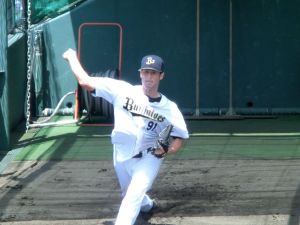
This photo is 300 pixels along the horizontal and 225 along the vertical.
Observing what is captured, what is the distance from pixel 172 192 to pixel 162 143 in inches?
59.7

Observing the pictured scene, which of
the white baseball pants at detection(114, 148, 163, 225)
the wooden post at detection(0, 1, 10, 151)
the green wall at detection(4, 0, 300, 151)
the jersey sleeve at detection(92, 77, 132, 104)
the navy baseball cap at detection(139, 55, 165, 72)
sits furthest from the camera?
the green wall at detection(4, 0, 300, 151)

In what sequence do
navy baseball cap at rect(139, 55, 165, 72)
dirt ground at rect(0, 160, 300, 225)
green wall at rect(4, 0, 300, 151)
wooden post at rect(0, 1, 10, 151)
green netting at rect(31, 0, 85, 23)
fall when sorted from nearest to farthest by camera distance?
navy baseball cap at rect(139, 55, 165, 72) < dirt ground at rect(0, 160, 300, 225) < wooden post at rect(0, 1, 10, 151) < green wall at rect(4, 0, 300, 151) < green netting at rect(31, 0, 85, 23)

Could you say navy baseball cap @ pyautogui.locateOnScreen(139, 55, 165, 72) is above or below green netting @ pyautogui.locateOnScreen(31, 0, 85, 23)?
below

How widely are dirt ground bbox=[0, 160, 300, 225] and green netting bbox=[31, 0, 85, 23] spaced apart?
3.98m

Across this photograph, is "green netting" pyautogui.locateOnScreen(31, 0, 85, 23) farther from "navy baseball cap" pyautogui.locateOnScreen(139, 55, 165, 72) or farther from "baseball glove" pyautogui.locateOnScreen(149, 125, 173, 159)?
"baseball glove" pyautogui.locateOnScreen(149, 125, 173, 159)

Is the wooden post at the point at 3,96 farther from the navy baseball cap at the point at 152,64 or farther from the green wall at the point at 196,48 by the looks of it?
the navy baseball cap at the point at 152,64

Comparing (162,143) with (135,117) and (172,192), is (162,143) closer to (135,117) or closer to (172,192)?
(135,117)

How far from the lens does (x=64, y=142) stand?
30.1ft

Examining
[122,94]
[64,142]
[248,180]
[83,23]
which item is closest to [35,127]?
[64,142]

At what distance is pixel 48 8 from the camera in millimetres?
11406

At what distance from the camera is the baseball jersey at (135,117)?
5406 mm

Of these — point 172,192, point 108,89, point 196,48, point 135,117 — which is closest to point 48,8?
point 196,48

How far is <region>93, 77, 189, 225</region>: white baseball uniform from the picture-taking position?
5395 millimetres

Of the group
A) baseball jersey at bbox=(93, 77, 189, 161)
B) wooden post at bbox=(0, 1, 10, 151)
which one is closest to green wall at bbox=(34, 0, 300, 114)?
wooden post at bbox=(0, 1, 10, 151)
